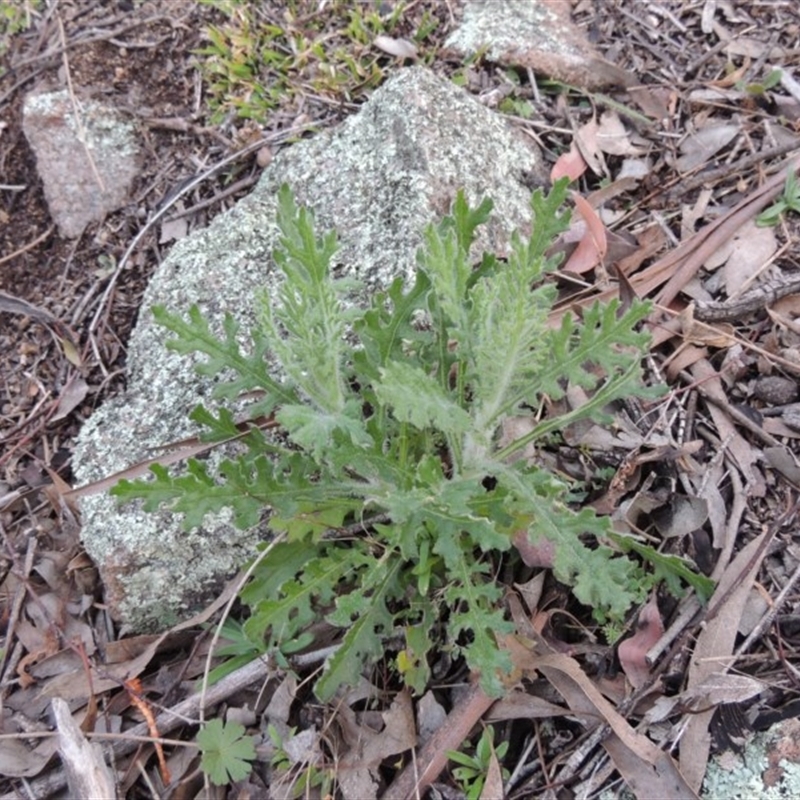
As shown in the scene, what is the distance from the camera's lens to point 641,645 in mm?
2184

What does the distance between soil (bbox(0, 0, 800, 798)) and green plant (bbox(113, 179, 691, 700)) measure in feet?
1.00

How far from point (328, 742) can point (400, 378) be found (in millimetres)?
1048

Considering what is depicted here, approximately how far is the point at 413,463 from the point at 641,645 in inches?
29.7

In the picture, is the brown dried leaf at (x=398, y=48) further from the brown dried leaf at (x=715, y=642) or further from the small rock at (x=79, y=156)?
the brown dried leaf at (x=715, y=642)

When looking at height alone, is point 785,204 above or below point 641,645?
above

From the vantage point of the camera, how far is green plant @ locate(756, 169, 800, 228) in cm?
274

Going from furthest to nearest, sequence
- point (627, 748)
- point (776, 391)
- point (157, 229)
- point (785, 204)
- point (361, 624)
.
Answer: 1. point (157, 229)
2. point (785, 204)
3. point (776, 391)
4. point (361, 624)
5. point (627, 748)

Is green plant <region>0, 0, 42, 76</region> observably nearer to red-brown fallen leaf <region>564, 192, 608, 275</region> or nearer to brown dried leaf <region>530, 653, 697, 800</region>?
red-brown fallen leaf <region>564, 192, 608, 275</region>

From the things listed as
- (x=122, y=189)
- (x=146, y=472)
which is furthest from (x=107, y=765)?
(x=122, y=189)

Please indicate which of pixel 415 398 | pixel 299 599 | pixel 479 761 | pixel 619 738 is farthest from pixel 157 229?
pixel 619 738

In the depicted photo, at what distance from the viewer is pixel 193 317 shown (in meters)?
2.26

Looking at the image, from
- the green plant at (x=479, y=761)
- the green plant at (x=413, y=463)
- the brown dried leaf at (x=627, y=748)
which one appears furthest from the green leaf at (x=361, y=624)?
the brown dried leaf at (x=627, y=748)

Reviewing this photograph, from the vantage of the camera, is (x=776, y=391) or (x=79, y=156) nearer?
(x=776, y=391)

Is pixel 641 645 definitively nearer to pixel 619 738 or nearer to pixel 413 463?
pixel 619 738
